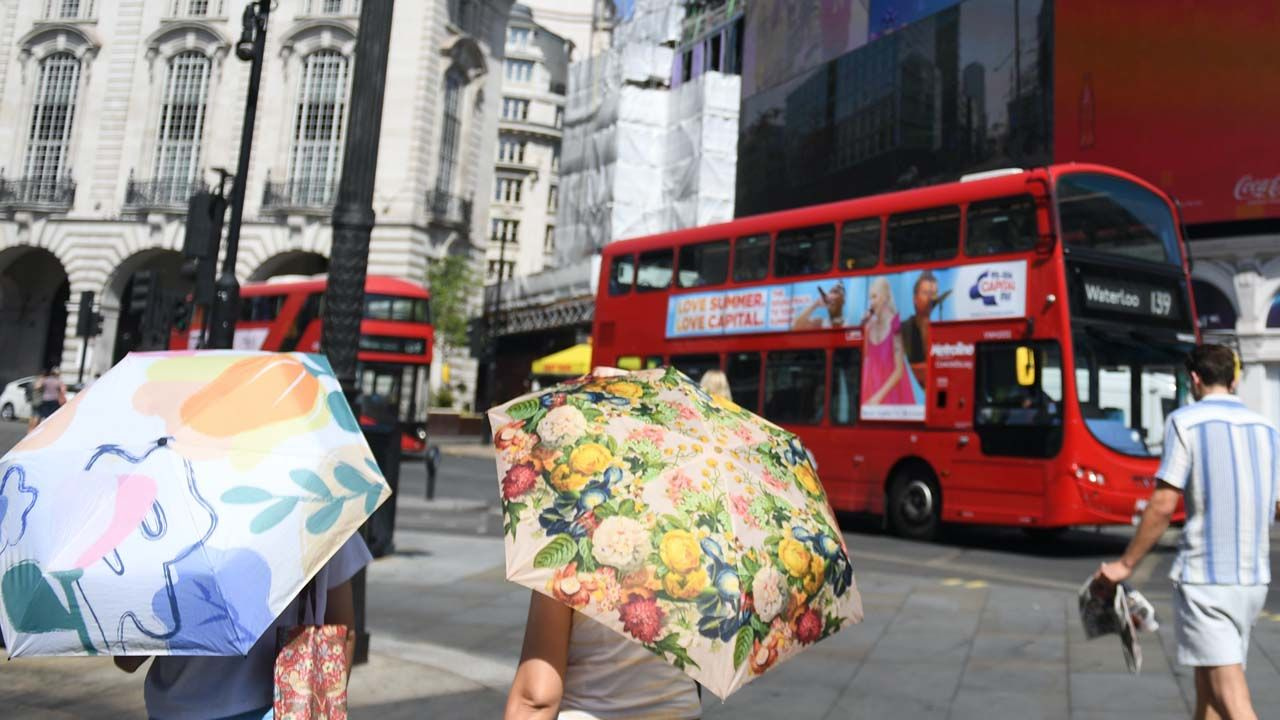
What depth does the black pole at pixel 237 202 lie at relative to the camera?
11477mm

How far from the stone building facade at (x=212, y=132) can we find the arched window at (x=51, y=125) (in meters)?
0.06

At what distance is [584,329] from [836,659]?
3403cm

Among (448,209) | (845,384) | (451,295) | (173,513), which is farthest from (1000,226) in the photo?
(448,209)

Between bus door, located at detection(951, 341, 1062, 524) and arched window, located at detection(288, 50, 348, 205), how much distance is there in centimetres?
3083

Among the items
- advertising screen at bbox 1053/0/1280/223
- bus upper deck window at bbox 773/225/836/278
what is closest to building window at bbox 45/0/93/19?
advertising screen at bbox 1053/0/1280/223

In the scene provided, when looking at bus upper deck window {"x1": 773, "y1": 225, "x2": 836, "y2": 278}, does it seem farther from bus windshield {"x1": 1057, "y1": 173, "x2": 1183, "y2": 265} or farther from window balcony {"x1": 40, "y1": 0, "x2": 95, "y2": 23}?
window balcony {"x1": 40, "y1": 0, "x2": 95, "y2": 23}

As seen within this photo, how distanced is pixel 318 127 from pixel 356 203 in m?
35.2

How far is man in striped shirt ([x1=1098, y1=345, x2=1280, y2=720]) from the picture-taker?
3.68 metres

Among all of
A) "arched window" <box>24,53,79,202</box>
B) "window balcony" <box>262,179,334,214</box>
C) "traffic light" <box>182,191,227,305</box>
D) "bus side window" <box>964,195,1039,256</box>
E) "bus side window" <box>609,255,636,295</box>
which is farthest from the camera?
"arched window" <box>24,53,79,202</box>

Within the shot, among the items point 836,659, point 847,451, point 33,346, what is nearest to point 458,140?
point 33,346

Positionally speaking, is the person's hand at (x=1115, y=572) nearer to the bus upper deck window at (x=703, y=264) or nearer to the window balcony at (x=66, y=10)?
the bus upper deck window at (x=703, y=264)

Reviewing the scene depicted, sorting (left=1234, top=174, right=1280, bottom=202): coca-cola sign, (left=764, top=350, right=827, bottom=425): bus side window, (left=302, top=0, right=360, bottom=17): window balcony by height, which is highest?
(left=302, top=0, right=360, bottom=17): window balcony

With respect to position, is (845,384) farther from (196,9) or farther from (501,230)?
(501,230)

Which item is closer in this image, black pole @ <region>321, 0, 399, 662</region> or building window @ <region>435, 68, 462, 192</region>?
black pole @ <region>321, 0, 399, 662</region>
